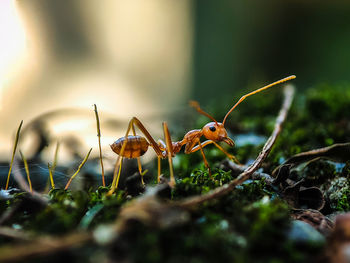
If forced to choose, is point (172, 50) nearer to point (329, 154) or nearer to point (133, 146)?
point (133, 146)

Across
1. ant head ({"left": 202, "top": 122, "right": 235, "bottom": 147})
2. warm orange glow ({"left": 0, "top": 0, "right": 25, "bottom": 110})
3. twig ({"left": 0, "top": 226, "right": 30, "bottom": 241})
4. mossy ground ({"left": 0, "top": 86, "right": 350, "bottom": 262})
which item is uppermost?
warm orange glow ({"left": 0, "top": 0, "right": 25, "bottom": 110})

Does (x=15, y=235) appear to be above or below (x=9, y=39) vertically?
below

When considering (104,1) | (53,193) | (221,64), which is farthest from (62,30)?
(53,193)

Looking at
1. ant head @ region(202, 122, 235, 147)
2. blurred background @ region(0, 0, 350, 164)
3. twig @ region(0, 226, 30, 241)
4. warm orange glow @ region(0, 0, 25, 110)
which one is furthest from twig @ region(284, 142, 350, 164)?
blurred background @ region(0, 0, 350, 164)

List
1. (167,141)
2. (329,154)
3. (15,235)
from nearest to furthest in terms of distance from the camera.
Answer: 1. (15,235)
2. (329,154)
3. (167,141)

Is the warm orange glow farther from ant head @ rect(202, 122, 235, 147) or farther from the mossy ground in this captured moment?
the mossy ground

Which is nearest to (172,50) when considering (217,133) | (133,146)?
(217,133)

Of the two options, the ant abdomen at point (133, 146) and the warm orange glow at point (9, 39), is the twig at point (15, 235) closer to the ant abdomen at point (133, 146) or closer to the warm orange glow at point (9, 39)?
the ant abdomen at point (133, 146)

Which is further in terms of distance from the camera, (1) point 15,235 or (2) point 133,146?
(2) point 133,146

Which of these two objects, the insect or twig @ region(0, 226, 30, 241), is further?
the insect

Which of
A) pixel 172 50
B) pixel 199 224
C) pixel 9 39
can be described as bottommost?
pixel 199 224
